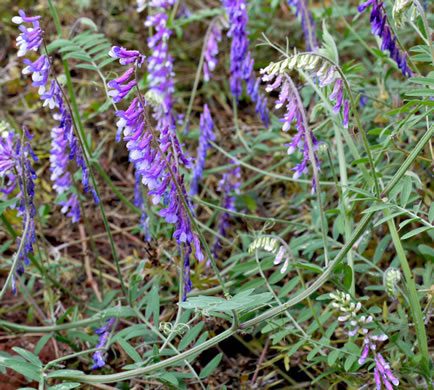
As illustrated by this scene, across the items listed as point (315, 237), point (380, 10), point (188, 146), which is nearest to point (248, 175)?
point (188, 146)

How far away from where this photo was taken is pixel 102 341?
210 cm

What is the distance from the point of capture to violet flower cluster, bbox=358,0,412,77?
1.83m

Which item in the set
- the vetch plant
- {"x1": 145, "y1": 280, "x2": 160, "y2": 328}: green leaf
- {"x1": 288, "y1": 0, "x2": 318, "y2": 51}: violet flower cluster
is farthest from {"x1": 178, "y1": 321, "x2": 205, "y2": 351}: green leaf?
{"x1": 288, "y1": 0, "x2": 318, "y2": 51}: violet flower cluster

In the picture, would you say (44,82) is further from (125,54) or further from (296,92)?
(296,92)

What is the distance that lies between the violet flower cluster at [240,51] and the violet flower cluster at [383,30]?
625mm

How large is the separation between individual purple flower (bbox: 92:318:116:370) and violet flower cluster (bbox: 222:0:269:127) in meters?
1.12

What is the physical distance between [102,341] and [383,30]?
1414 millimetres

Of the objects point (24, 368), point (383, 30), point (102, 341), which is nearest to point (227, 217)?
point (102, 341)

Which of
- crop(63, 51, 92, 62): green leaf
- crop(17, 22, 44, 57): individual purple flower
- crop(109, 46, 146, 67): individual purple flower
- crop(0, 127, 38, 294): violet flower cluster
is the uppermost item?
crop(17, 22, 44, 57): individual purple flower

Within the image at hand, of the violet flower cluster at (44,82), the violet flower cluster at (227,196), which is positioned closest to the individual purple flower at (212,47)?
the violet flower cluster at (227,196)

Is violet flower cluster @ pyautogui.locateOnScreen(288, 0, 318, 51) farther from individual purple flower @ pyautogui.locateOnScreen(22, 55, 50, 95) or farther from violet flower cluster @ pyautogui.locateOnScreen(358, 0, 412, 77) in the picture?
individual purple flower @ pyautogui.locateOnScreen(22, 55, 50, 95)

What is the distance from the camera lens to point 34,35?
1.78m

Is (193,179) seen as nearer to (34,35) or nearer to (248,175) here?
(248,175)

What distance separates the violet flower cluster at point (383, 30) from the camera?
6.00ft
